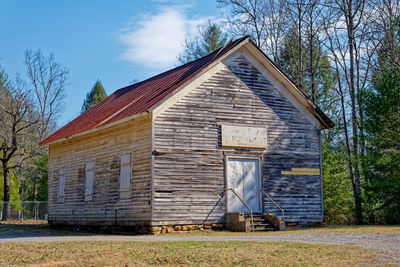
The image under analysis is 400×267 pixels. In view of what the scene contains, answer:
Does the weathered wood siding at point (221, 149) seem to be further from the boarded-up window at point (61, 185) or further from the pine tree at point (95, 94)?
the pine tree at point (95, 94)

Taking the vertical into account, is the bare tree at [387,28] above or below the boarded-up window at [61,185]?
above

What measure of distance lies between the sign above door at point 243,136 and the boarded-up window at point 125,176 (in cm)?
352

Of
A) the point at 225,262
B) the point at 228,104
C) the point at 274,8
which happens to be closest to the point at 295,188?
the point at 228,104

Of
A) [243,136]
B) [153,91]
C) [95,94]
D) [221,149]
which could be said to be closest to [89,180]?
[153,91]

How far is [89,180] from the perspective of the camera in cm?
2152

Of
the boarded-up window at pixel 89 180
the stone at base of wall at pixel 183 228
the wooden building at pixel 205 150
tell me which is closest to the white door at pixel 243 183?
the wooden building at pixel 205 150

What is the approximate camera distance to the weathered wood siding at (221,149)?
58.6 ft

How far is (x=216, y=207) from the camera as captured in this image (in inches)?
730

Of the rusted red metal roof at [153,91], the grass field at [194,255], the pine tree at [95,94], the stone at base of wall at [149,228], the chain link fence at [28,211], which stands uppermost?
the pine tree at [95,94]

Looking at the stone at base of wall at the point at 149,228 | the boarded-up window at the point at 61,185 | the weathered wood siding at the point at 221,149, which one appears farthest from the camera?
the boarded-up window at the point at 61,185

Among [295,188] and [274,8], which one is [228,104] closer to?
[295,188]

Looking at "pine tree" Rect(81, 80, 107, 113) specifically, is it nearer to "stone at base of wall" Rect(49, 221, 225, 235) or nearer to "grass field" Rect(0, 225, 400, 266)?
"stone at base of wall" Rect(49, 221, 225, 235)

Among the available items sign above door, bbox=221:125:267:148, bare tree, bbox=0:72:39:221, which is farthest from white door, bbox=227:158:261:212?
bare tree, bbox=0:72:39:221

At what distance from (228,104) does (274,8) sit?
617 inches
